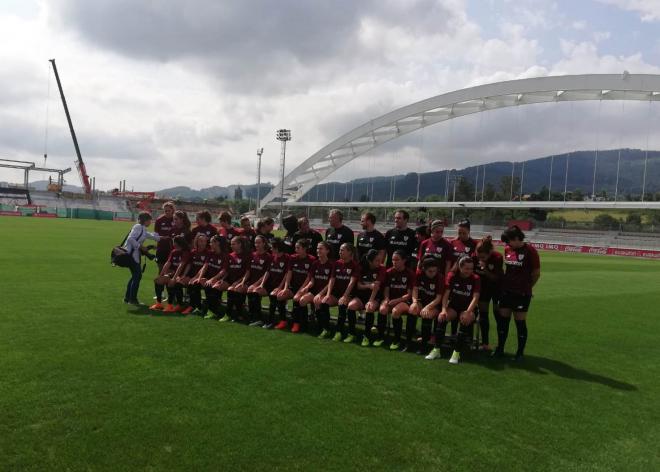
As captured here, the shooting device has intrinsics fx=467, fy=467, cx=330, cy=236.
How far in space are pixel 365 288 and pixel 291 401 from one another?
2.61 metres

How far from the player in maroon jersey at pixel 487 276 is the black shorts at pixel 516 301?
0.85ft

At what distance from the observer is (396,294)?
6.39 m

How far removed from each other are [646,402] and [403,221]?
3.63 meters

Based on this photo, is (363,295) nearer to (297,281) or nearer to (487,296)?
(297,281)

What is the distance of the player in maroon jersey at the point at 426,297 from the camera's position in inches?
233

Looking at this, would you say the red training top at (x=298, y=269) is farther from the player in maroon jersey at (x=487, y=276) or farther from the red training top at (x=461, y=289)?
the player in maroon jersey at (x=487, y=276)

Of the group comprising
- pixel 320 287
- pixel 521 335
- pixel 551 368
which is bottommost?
pixel 551 368

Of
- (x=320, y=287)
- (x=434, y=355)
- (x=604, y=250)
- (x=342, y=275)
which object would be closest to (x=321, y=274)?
(x=320, y=287)

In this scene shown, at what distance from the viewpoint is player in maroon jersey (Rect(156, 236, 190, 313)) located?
789 cm

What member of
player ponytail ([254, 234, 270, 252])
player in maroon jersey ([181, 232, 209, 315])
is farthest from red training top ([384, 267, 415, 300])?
player in maroon jersey ([181, 232, 209, 315])

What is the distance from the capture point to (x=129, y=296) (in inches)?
323

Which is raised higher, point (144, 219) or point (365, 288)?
point (144, 219)

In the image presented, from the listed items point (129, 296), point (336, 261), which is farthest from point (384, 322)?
point (129, 296)

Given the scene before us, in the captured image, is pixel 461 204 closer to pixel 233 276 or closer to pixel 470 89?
pixel 470 89
